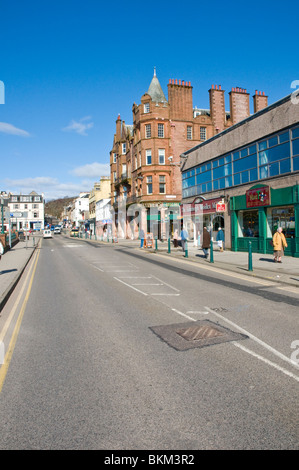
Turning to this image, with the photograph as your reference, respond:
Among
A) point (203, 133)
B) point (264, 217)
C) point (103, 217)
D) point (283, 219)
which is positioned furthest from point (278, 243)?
point (103, 217)

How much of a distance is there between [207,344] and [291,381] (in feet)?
5.02

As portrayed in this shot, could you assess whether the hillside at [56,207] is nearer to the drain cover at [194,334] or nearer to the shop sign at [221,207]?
the shop sign at [221,207]

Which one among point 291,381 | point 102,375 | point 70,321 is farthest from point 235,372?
point 70,321

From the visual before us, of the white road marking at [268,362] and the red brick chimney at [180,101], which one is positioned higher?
the red brick chimney at [180,101]

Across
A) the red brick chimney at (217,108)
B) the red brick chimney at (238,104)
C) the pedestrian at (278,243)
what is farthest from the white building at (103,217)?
the pedestrian at (278,243)

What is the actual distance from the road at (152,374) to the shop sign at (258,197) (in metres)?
11.3

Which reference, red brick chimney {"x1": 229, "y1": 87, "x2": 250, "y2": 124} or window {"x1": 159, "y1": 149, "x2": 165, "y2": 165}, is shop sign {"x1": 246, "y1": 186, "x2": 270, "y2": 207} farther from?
window {"x1": 159, "y1": 149, "x2": 165, "y2": 165}

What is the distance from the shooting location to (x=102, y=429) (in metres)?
3.16

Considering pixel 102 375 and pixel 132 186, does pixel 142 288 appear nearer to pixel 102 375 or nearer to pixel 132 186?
pixel 102 375

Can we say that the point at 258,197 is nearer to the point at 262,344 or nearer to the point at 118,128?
the point at 262,344

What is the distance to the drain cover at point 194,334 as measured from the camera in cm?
544

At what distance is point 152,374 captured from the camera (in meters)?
4.32


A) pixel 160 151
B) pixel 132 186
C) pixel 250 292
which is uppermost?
pixel 160 151

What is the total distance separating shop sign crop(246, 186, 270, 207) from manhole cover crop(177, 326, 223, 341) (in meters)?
14.4
